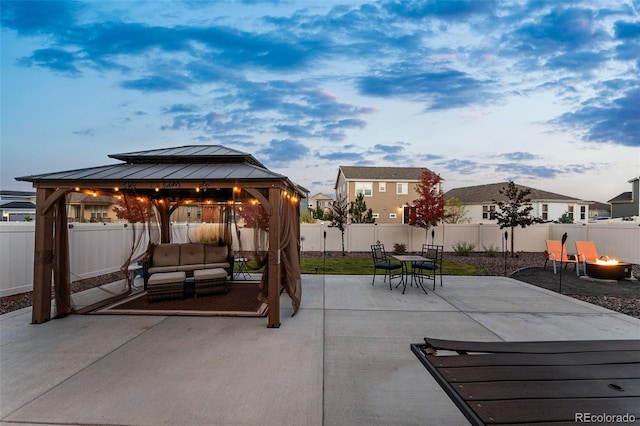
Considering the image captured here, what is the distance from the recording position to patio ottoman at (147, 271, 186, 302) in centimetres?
622

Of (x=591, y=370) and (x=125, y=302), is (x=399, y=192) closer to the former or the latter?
(x=125, y=302)

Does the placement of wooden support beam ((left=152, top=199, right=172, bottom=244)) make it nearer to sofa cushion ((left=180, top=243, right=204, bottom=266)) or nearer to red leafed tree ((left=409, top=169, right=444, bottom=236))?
sofa cushion ((left=180, top=243, right=204, bottom=266))

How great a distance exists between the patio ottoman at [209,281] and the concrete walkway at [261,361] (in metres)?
1.35

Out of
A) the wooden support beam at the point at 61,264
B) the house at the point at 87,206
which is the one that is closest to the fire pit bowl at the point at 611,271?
the wooden support beam at the point at 61,264

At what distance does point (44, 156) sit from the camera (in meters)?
12.7

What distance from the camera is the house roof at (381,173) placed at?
25.7m

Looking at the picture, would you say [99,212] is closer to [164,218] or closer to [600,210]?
[164,218]

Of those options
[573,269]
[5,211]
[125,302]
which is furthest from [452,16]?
[5,211]

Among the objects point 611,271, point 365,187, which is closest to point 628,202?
point 365,187

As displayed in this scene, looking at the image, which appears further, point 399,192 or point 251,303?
point 399,192

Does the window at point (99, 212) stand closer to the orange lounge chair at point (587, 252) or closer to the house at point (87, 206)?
the house at point (87, 206)

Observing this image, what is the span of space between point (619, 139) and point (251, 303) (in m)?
19.4

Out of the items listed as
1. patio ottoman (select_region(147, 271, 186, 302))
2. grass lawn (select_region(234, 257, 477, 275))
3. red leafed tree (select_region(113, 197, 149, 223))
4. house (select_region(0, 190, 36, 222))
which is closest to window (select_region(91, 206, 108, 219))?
house (select_region(0, 190, 36, 222))

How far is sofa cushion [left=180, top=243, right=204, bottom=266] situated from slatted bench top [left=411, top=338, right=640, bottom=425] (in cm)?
699
